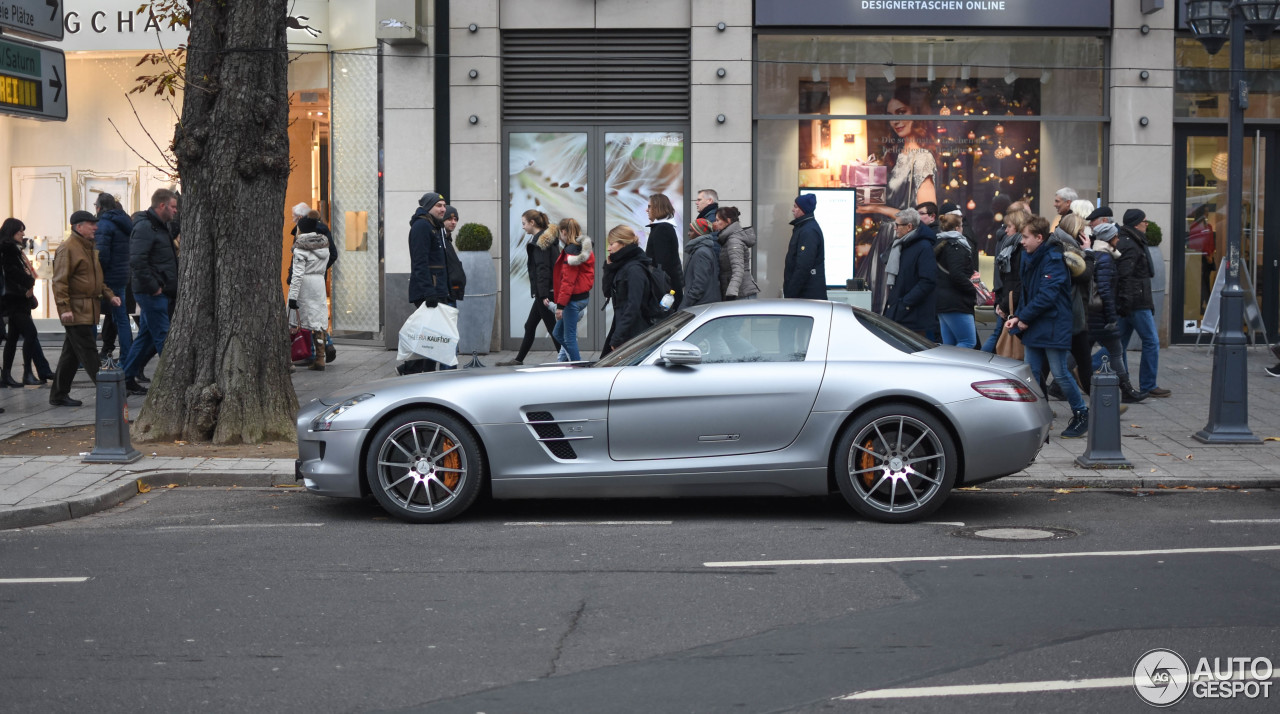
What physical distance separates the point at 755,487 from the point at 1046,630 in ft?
8.57

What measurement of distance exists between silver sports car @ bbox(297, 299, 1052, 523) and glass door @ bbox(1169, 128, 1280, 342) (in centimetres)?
1022

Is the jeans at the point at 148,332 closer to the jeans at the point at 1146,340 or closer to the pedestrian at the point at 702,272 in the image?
the pedestrian at the point at 702,272

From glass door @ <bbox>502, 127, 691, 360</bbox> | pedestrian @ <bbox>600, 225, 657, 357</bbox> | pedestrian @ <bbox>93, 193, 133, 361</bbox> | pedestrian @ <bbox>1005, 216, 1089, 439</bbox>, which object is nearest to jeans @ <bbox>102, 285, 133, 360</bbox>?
pedestrian @ <bbox>93, 193, 133, 361</bbox>

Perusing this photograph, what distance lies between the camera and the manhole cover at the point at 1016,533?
7.36m

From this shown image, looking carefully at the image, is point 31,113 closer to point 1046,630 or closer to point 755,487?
point 755,487

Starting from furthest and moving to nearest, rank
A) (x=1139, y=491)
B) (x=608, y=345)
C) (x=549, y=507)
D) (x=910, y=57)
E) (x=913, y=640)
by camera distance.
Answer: (x=910, y=57), (x=608, y=345), (x=1139, y=491), (x=549, y=507), (x=913, y=640)

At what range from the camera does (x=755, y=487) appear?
25.6ft

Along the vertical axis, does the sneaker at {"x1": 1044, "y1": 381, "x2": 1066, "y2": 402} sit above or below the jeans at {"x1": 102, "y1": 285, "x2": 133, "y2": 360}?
below

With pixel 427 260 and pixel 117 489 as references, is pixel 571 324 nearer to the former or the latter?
pixel 427 260

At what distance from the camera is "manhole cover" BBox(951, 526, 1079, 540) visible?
736 centimetres

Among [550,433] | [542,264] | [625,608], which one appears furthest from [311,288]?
[625,608]

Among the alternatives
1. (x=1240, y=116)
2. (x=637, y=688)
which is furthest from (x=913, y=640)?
(x=1240, y=116)

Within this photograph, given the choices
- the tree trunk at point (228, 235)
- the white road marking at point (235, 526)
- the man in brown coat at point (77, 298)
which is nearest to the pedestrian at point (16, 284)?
the man in brown coat at point (77, 298)

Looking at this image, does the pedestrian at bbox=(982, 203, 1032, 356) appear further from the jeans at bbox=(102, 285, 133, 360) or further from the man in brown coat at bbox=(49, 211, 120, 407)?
the jeans at bbox=(102, 285, 133, 360)
